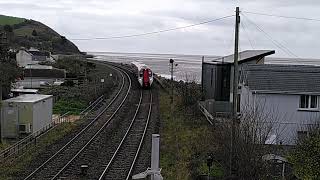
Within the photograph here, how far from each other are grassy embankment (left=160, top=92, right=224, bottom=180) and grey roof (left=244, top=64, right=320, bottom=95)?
365 cm

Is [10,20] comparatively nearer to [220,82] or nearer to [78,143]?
[220,82]

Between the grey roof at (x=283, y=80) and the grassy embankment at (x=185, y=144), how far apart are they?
12.0ft

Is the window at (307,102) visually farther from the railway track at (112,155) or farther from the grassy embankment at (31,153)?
the grassy embankment at (31,153)

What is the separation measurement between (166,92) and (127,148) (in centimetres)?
2727

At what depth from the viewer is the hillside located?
5420 inches

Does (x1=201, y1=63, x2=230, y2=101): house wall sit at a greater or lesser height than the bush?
greater

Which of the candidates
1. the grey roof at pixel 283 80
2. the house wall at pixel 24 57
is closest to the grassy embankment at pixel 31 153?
the grey roof at pixel 283 80

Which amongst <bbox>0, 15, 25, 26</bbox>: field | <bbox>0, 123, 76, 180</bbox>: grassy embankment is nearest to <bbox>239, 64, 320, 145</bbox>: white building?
<bbox>0, 123, 76, 180</bbox>: grassy embankment

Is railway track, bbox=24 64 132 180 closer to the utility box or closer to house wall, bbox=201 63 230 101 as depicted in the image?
the utility box

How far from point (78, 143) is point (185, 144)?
548 cm

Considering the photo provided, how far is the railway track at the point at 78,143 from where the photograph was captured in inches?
795

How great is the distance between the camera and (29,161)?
22.2 metres

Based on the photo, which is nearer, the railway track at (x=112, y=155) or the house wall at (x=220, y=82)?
the railway track at (x=112, y=155)

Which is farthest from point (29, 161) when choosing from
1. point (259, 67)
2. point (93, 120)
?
point (259, 67)
